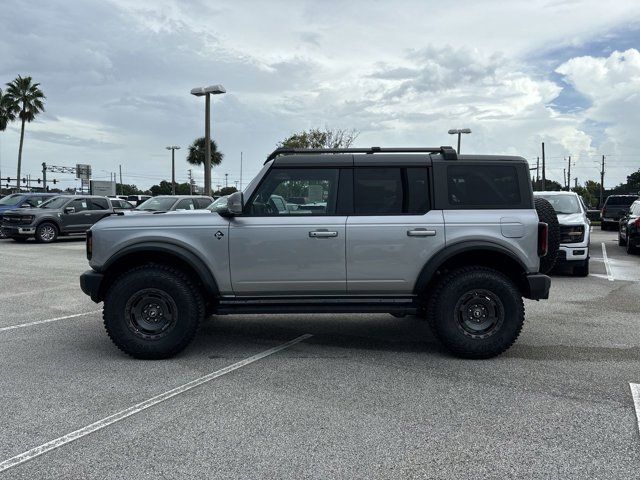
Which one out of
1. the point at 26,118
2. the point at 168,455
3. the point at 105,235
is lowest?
the point at 168,455

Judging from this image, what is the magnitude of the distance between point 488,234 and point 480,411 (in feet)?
5.89

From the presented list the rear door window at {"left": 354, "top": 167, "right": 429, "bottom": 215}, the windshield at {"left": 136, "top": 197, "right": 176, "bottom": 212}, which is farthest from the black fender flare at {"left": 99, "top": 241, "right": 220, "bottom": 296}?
the windshield at {"left": 136, "top": 197, "right": 176, "bottom": 212}

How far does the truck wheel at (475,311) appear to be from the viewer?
5.03 metres

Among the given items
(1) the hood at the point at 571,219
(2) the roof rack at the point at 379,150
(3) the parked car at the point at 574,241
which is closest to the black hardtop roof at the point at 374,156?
(2) the roof rack at the point at 379,150

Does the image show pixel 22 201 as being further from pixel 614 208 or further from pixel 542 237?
pixel 614 208

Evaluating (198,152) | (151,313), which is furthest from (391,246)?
(198,152)

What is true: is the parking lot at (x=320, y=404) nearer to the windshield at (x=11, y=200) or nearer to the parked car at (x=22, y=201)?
the parked car at (x=22, y=201)

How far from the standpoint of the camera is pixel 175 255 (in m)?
5.06

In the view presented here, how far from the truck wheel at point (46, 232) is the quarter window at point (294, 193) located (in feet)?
52.3

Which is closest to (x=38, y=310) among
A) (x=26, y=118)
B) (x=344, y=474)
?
(x=344, y=474)

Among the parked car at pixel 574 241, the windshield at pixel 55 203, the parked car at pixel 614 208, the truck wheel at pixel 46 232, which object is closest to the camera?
the parked car at pixel 574 241

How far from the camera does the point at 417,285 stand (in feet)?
16.7

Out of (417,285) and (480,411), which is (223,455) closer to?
(480,411)

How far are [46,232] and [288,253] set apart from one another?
16397 millimetres
